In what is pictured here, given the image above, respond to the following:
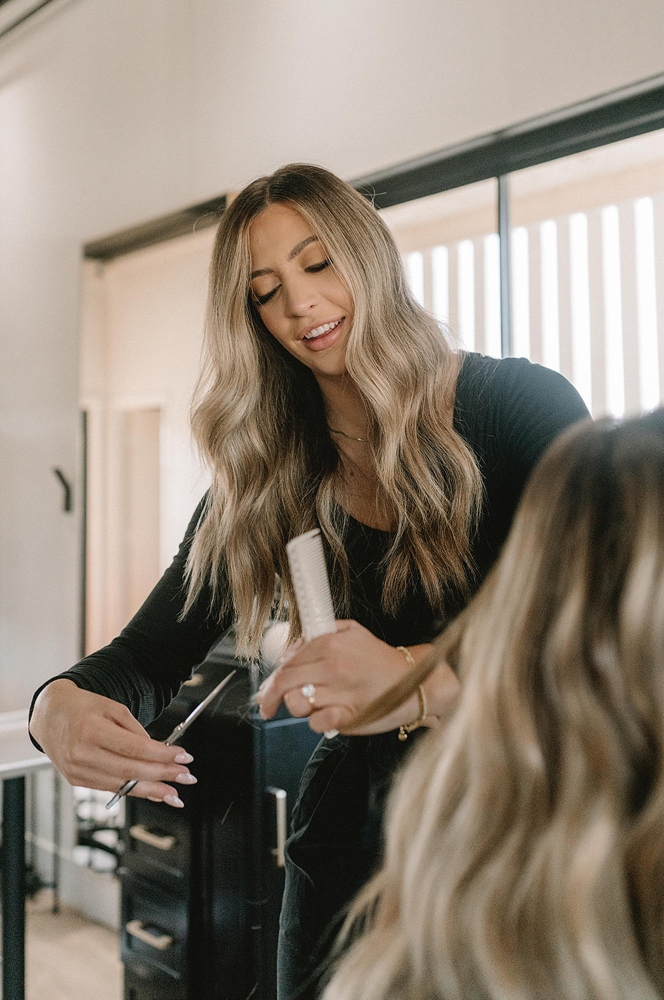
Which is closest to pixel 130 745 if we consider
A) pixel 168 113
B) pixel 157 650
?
pixel 157 650

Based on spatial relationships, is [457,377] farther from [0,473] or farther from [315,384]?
[0,473]

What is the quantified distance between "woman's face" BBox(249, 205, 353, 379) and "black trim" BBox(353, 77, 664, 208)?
72 centimetres

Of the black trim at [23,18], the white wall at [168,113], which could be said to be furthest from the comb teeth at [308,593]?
the black trim at [23,18]

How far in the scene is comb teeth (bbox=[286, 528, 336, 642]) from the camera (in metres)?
0.80

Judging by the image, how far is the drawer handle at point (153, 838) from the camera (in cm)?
195

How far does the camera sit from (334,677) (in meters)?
0.76

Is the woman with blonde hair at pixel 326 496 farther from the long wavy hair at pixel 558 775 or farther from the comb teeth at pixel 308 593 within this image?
the long wavy hair at pixel 558 775

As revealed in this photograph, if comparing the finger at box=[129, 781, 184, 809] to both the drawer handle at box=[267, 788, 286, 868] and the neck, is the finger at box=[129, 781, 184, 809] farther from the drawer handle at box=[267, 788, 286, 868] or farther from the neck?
the drawer handle at box=[267, 788, 286, 868]

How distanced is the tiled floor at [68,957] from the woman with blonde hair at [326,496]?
162cm

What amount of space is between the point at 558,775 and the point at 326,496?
0.69 metres

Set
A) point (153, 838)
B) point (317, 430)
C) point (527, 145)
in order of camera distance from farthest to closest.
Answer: point (153, 838)
point (527, 145)
point (317, 430)

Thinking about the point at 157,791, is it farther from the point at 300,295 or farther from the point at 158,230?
the point at 158,230

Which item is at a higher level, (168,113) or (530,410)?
(168,113)

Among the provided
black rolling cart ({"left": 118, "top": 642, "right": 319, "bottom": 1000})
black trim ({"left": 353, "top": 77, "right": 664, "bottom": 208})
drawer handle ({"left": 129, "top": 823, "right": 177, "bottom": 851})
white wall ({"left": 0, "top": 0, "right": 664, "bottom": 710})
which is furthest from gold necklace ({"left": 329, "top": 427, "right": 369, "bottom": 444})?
drawer handle ({"left": 129, "top": 823, "right": 177, "bottom": 851})
